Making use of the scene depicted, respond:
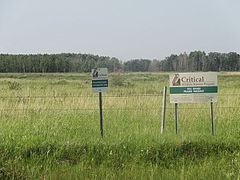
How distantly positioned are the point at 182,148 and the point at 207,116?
3529 millimetres

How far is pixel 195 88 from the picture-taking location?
933 cm

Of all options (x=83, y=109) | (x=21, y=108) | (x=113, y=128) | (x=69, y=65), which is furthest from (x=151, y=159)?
(x=69, y=65)

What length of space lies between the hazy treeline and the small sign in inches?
1311

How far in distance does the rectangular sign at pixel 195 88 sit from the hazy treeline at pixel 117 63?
33.3 m

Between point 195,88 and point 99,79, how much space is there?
2.31 m

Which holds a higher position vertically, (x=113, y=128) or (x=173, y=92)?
Result: (x=173, y=92)

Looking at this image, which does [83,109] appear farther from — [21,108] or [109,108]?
→ [21,108]

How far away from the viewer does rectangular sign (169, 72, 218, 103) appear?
30.5 ft

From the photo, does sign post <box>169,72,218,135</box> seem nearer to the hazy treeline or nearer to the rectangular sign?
the rectangular sign

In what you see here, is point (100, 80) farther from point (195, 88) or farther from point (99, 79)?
point (195, 88)

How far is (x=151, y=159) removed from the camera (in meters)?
7.52

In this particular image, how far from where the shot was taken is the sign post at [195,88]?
9.30m

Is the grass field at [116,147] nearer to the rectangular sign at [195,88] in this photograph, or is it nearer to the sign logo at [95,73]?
the rectangular sign at [195,88]

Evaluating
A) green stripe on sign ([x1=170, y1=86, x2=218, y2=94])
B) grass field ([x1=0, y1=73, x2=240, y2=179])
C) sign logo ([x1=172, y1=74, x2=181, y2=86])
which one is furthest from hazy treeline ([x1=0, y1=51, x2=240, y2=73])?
green stripe on sign ([x1=170, y1=86, x2=218, y2=94])
